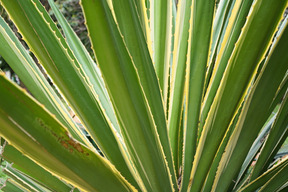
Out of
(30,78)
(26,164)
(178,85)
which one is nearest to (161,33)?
(178,85)

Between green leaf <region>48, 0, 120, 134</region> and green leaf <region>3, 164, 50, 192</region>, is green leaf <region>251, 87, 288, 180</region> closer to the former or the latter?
green leaf <region>48, 0, 120, 134</region>

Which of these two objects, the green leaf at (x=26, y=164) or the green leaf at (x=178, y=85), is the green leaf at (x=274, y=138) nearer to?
the green leaf at (x=178, y=85)

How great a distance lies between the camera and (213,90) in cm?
76

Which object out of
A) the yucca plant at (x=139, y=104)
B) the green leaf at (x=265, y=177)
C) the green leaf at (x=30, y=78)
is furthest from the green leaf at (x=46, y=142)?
the green leaf at (x=265, y=177)

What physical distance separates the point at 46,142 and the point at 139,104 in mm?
165

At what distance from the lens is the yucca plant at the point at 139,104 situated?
0.47 meters

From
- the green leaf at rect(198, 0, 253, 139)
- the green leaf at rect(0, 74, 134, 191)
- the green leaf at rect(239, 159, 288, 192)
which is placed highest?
the green leaf at rect(198, 0, 253, 139)

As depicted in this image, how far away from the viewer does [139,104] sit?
1.82 ft

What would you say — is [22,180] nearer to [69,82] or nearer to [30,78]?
[30,78]

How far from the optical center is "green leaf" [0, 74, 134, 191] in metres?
0.40

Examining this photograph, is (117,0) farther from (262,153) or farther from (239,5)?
(262,153)

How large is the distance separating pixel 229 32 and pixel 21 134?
1.71ft

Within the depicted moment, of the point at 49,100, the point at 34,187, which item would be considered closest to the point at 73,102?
the point at 49,100

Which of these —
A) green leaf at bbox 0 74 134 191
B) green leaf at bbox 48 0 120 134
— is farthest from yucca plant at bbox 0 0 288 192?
green leaf at bbox 48 0 120 134
